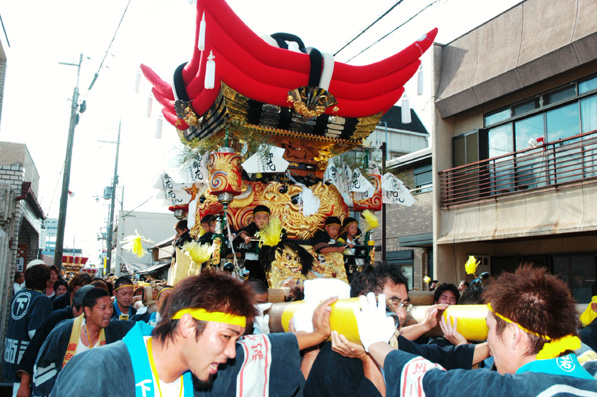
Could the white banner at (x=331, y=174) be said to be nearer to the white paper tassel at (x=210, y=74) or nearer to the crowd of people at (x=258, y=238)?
the crowd of people at (x=258, y=238)

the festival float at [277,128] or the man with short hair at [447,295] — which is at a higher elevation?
the festival float at [277,128]

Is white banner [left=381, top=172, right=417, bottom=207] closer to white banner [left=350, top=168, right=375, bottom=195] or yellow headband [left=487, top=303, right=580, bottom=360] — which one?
white banner [left=350, top=168, right=375, bottom=195]

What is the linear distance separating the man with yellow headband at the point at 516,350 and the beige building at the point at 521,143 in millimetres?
7841

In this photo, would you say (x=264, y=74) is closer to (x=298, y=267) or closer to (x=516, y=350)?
(x=298, y=267)

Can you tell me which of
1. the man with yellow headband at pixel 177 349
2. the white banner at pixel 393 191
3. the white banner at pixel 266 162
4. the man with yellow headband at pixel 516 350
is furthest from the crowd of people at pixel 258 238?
the man with yellow headband at pixel 516 350

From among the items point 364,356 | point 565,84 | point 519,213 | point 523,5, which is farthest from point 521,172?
point 364,356

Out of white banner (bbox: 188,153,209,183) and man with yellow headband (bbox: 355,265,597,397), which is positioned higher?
white banner (bbox: 188,153,209,183)

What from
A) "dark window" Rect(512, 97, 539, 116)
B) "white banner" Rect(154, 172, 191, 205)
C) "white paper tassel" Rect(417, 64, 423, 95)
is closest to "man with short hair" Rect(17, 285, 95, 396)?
"white banner" Rect(154, 172, 191, 205)

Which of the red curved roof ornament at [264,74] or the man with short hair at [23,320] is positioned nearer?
the man with short hair at [23,320]

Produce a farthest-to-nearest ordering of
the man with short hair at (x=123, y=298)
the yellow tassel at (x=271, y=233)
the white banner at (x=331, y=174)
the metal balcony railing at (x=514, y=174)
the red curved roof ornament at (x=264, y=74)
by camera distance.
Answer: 1. the metal balcony railing at (x=514, y=174)
2. the white banner at (x=331, y=174)
3. the yellow tassel at (x=271, y=233)
4. the red curved roof ornament at (x=264, y=74)
5. the man with short hair at (x=123, y=298)

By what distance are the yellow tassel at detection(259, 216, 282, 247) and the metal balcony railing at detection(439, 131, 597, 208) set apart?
231 inches

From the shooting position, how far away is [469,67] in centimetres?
1159

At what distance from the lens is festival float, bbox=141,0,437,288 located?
611 cm

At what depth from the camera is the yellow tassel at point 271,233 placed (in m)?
6.21
